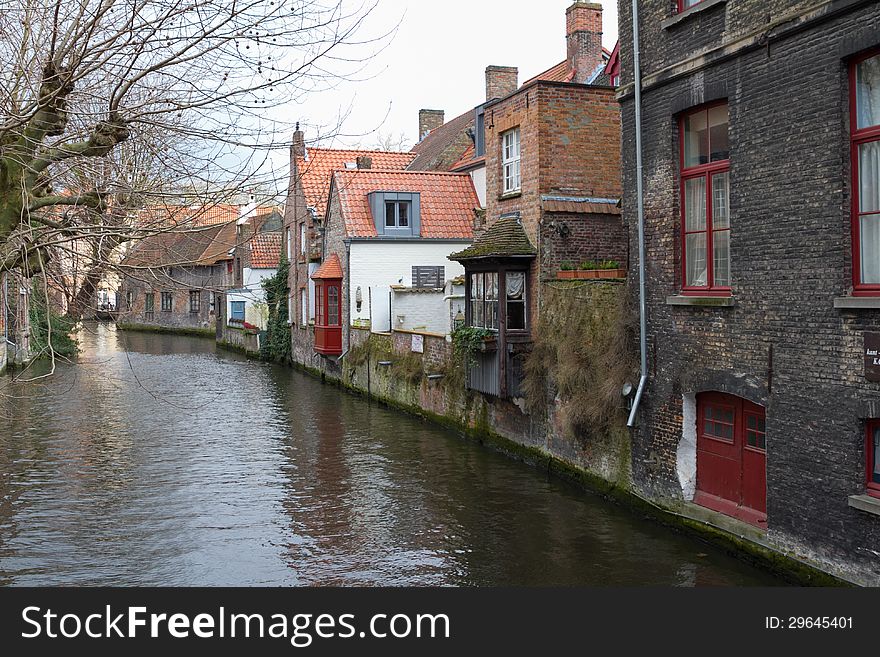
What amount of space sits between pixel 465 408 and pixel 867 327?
10.7m

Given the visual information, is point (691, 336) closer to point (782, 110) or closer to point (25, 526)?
point (782, 110)

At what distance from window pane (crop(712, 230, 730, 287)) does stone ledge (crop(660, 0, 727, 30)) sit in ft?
8.32

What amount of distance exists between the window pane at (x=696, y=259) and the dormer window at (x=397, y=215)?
16860 millimetres

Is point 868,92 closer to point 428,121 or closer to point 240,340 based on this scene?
point 428,121

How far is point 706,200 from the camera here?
1053 cm

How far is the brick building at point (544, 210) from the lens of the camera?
15016mm

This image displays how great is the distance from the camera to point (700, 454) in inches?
421

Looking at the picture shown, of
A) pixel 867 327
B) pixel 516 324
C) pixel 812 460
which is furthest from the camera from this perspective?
pixel 516 324

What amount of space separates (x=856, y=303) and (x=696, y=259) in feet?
9.66

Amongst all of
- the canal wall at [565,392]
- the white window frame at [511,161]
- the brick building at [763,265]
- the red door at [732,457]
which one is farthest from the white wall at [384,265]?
the red door at [732,457]

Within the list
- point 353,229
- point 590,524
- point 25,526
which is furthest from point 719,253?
point 353,229

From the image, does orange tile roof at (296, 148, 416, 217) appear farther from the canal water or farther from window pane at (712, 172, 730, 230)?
window pane at (712, 172, 730, 230)

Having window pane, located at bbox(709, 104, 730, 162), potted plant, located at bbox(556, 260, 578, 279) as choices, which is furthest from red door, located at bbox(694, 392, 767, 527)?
potted plant, located at bbox(556, 260, 578, 279)

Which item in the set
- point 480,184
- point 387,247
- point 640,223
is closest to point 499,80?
point 480,184
